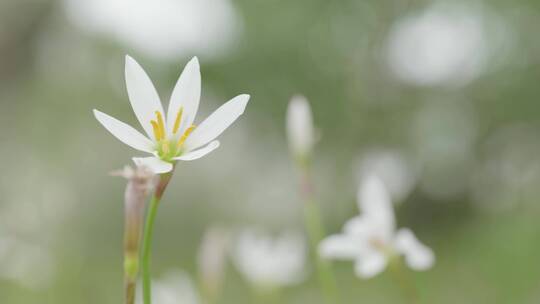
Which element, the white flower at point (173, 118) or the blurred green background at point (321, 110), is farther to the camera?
the blurred green background at point (321, 110)

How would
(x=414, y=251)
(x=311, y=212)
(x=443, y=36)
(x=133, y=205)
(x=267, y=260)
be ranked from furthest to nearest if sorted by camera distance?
(x=443, y=36)
(x=267, y=260)
(x=311, y=212)
(x=414, y=251)
(x=133, y=205)

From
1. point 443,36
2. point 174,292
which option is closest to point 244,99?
point 174,292

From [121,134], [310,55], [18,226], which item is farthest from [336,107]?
[121,134]

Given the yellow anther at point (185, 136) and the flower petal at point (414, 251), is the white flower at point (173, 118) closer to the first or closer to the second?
the yellow anther at point (185, 136)

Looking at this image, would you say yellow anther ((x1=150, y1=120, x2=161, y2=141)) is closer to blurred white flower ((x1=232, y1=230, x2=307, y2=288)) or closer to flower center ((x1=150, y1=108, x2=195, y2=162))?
flower center ((x1=150, y1=108, x2=195, y2=162))

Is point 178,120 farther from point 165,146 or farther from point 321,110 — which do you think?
point 321,110

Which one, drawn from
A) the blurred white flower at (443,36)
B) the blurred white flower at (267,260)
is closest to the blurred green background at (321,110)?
the blurred white flower at (443,36)
